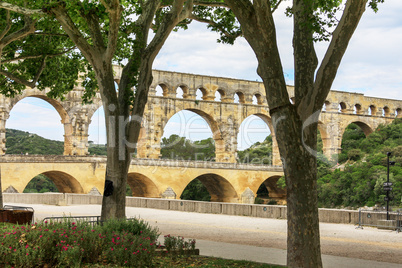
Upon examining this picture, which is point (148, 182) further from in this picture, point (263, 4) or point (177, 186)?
point (263, 4)

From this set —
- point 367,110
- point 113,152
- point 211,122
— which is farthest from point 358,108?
point 113,152

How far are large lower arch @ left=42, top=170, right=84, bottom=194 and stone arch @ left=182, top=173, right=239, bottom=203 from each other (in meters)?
11.4

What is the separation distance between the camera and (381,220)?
1553 cm

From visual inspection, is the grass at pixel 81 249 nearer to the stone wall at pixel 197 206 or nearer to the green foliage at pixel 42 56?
the green foliage at pixel 42 56

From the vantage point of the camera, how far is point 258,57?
733 centimetres

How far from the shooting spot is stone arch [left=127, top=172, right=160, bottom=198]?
37812mm

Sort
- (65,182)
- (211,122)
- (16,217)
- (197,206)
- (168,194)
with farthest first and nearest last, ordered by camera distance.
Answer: (211,122) → (168,194) → (65,182) → (197,206) → (16,217)

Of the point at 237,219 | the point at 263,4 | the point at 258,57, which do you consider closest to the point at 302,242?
the point at 258,57

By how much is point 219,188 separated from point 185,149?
79.0 feet

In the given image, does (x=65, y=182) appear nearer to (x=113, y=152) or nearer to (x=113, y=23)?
(x=113, y=152)

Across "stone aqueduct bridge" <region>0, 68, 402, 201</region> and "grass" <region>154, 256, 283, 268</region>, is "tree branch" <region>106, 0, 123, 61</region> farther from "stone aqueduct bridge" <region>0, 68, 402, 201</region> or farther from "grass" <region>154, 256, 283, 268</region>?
"stone aqueduct bridge" <region>0, 68, 402, 201</region>

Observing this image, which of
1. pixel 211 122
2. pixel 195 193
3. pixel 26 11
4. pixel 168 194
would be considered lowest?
pixel 195 193

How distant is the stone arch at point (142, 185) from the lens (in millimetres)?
37812

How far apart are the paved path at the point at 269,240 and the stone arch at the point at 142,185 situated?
19.1 metres
